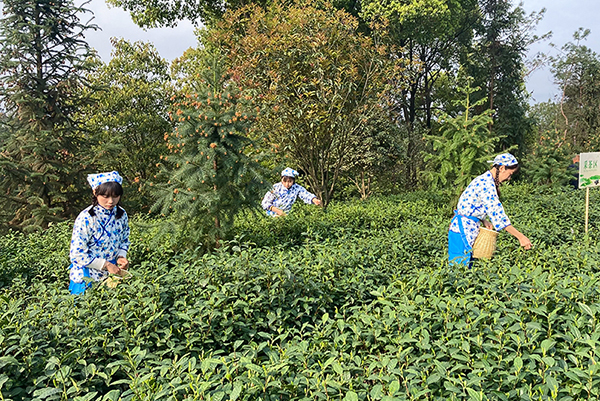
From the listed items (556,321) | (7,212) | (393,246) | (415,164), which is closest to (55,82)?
(7,212)

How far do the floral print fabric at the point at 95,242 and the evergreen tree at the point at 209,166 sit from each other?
1.17 metres

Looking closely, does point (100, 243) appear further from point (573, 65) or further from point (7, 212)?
point (573, 65)

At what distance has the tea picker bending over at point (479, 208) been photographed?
460 centimetres

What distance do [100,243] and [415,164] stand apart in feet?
57.6

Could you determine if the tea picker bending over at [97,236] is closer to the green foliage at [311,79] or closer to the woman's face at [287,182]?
the woman's face at [287,182]

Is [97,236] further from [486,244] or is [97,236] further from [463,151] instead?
[463,151]

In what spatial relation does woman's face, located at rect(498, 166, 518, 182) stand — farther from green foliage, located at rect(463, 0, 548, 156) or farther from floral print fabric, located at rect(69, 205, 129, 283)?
green foliage, located at rect(463, 0, 548, 156)

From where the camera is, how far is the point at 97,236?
3.94 m

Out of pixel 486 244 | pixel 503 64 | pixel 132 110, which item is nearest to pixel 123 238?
pixel 486 244

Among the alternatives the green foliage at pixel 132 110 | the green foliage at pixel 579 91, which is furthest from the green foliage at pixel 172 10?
the green foliage at pixel 579 91

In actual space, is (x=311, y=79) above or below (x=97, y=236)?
above

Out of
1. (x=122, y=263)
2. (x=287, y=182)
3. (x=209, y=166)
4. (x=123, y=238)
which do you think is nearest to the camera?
(x=122, y=263)

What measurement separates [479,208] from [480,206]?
0.09ft

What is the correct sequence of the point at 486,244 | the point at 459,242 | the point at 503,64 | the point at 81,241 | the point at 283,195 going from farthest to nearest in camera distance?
the point at 503,64, the point at 283,195, the point at 459,242, the point at 486,244, the point at 81,241
